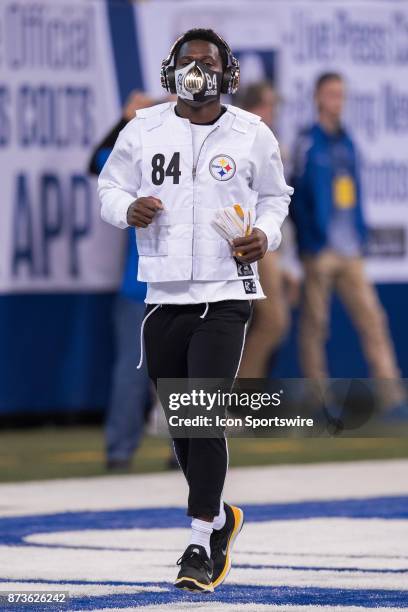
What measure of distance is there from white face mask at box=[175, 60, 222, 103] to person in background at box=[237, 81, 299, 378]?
21.0ft

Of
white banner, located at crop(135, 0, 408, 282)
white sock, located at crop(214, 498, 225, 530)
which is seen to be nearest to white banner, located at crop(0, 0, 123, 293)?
white banner, located at crop(135, 0, 408, 282)

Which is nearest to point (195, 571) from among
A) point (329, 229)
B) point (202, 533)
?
point (202, 533)

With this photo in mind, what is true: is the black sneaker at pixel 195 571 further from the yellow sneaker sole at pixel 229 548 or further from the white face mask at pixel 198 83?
the white face mask at pixel 198 83

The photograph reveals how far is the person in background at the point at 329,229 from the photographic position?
14164mm

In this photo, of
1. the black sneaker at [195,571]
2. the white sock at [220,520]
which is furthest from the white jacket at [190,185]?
the black sneaker at [195,571]

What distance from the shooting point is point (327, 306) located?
1455 centimetres

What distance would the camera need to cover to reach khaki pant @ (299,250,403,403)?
14320 millimetres

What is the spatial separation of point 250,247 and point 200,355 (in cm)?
41

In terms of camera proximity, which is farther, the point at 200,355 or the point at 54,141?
the point at 54,141

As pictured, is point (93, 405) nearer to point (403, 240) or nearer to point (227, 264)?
point (403, 240)

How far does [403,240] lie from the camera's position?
1513 centimetres

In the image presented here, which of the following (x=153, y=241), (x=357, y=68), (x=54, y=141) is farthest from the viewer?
(x=357, y=68)

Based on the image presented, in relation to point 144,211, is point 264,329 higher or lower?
lower

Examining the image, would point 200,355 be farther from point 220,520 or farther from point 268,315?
point 268,315
